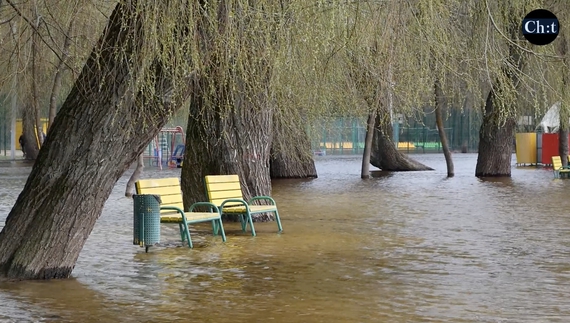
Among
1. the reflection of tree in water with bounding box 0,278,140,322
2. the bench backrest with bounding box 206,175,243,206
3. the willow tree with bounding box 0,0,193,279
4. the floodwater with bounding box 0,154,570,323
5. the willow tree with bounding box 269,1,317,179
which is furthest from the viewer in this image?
the bench backrest with bounding box 206,175,243,206

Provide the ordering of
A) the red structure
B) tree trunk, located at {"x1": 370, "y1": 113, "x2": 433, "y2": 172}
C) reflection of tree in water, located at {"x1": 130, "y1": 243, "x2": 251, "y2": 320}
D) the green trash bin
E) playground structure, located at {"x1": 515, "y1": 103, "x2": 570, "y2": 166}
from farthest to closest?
playground structure, located at {"x1": 515, "y1": 103, "x2": 570, "y2": 166} < the red structure < tree trunk, located at {"x1": 370, "y1": 113, "x2": 433, "y2": 172} < the green trash bin < reflection of tree in water, located at {"x1": 130, "y1": 243, "x2": 251, "y2": 320}

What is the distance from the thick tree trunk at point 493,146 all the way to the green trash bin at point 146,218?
2136 cm

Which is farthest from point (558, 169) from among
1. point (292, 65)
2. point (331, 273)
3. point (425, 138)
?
point (425, 138)

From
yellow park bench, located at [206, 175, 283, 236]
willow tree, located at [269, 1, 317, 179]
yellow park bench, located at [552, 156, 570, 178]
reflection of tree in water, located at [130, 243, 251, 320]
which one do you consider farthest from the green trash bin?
yellow park bench, located at [552, 156, 570, 178]

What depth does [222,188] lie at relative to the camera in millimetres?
15031

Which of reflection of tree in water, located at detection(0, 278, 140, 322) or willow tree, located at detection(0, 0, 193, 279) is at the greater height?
willow tree, located at detection(0, 0, 193, 279)

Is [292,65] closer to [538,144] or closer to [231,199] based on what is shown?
[231,199]

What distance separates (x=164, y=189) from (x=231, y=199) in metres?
1.24

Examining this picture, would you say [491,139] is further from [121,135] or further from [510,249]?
[121,135]

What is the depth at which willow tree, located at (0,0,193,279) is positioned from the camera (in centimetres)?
952

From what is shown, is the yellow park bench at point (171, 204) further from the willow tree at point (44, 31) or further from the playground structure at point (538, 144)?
the playground structure at point (538, 144)

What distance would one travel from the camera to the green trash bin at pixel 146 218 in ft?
39.3

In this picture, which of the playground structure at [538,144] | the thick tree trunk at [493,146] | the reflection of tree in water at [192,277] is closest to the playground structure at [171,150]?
the thick tree trunk at [493,146]

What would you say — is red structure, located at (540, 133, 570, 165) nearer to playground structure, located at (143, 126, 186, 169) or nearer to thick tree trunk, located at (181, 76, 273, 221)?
playground structure, located at (143, 126, 186, 169)
